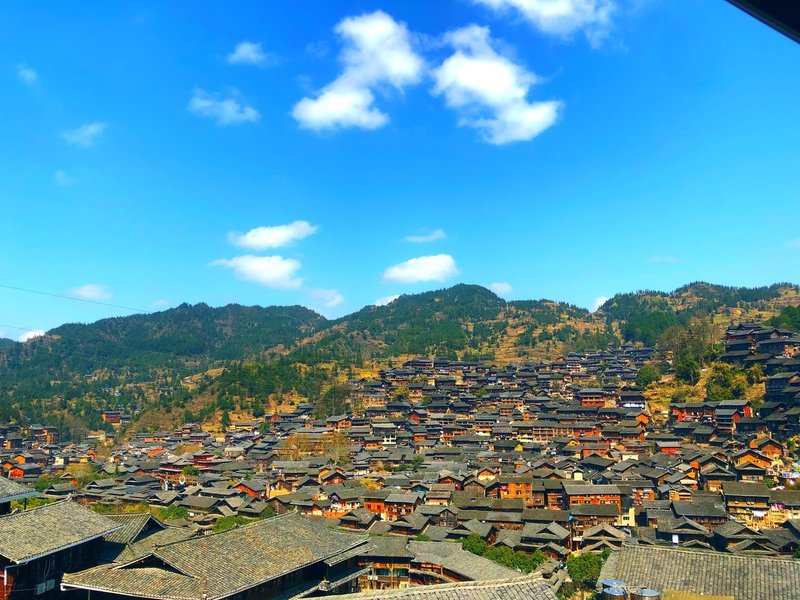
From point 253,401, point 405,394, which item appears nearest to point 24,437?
point 253,401

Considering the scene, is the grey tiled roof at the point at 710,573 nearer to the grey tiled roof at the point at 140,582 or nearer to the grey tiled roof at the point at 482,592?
the grey tiled roof at the point at 482,592

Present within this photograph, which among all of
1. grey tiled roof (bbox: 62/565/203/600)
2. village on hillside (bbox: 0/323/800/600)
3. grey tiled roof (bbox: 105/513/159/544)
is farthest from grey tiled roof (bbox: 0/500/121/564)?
grey tiled roof (bbox: 62/565/203/600)

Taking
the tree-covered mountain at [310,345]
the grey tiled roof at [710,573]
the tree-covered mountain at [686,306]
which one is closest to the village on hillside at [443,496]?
the grey tiled roof at [710,573]

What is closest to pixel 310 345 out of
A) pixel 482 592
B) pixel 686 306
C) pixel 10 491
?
pixel 686 306

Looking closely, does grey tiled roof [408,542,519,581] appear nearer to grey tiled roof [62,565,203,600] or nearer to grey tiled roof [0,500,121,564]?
grey tiled roof [62,565,203,600]

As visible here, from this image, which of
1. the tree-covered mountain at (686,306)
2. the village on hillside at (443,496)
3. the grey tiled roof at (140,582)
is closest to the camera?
the grey tiled roof at (140,582)

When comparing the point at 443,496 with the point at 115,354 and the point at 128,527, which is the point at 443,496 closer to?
the point at 128,527

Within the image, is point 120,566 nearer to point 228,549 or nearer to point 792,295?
point 228,549
